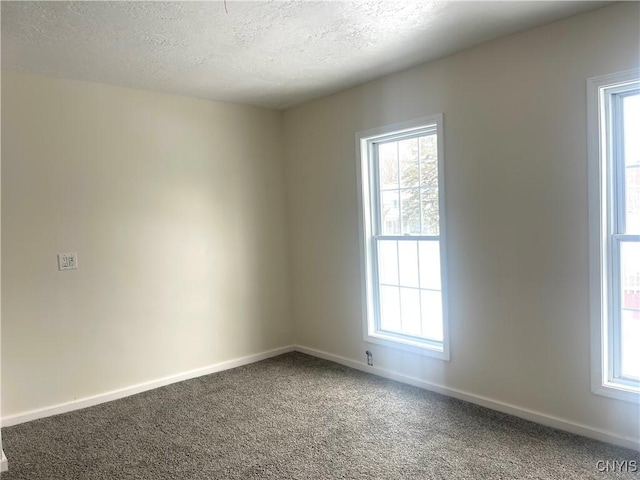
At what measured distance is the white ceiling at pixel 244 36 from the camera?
7.84ft

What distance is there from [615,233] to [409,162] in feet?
4.85

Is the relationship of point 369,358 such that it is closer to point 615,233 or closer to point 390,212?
point 390,212

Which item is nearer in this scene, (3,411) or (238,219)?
(3,411)

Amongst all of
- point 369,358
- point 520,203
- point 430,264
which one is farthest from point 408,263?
point 520,203

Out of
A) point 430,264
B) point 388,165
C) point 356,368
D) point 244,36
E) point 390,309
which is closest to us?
point 244,36

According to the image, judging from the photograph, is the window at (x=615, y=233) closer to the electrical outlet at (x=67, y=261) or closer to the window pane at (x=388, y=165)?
the window pane at (x=388, y=165)

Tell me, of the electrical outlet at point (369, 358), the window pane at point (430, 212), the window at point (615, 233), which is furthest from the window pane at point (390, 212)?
the window at point (615, 233)

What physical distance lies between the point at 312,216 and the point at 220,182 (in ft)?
2.85

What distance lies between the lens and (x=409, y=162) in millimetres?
3605

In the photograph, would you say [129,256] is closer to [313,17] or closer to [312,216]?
[312,216]

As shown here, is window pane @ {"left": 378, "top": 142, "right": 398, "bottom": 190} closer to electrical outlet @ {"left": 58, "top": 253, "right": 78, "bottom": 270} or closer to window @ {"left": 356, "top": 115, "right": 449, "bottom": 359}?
window @ {"left": 356, "top": 115, "right": 449, "bottom": 359}

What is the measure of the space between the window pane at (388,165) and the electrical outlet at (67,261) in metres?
2.35

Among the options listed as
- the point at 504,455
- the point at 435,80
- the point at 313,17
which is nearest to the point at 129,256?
the point at 313,17

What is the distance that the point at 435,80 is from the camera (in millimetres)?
3303
